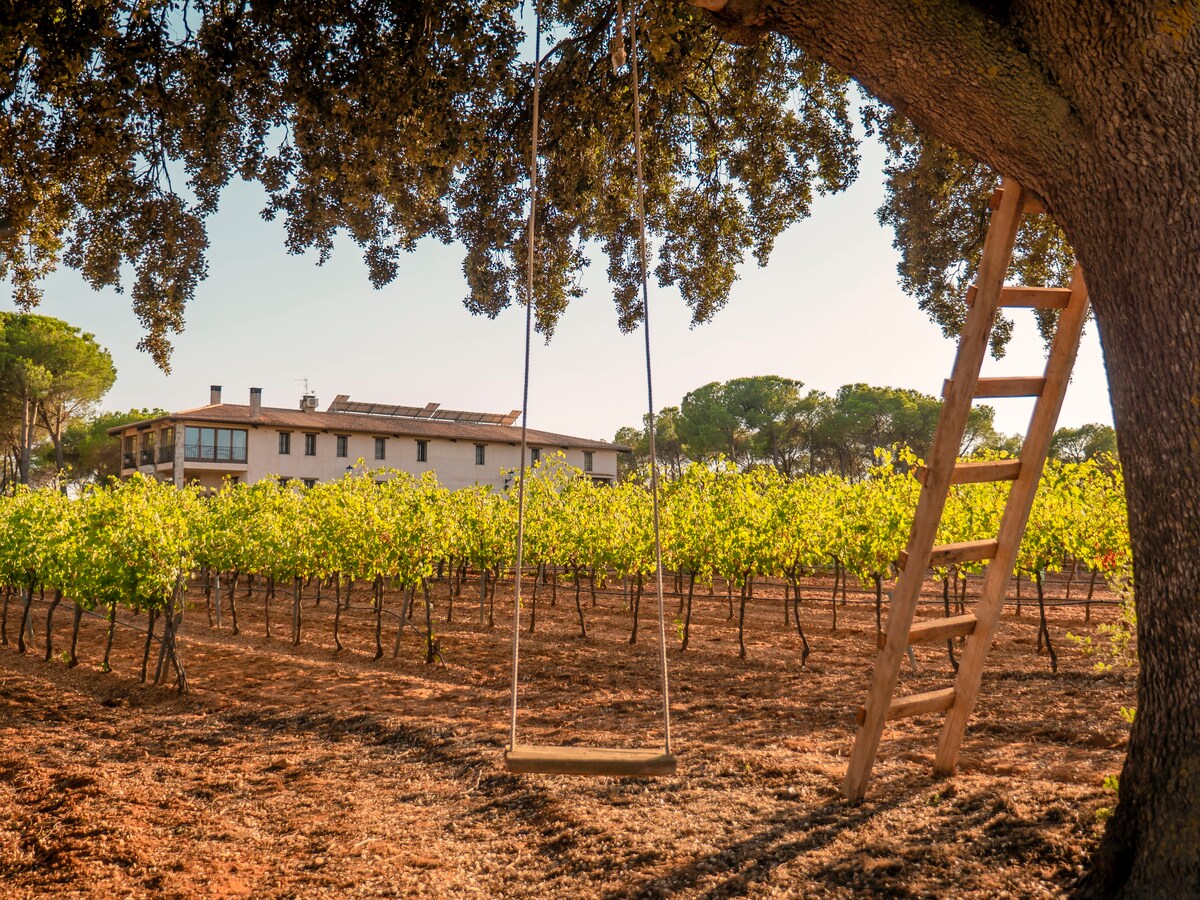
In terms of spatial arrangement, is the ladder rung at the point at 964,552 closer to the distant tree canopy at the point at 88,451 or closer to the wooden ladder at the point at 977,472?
the wooden ladder at the point at 977,472

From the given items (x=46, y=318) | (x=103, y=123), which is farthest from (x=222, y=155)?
(x=46, y=318)

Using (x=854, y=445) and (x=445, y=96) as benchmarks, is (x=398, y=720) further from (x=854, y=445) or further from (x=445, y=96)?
(x=854, y=445)

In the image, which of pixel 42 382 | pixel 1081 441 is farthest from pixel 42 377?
pixel 1081 441

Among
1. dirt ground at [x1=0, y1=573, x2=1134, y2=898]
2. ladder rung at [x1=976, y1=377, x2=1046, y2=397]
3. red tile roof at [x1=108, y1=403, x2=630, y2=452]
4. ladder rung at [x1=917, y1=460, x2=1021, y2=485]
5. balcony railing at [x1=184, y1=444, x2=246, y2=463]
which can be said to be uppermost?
red tile roof at [x1=108, y1=403, x2=630, y2=452]

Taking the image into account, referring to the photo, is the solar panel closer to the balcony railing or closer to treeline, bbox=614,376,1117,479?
the balcony railing

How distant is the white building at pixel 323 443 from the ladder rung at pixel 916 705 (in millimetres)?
32169

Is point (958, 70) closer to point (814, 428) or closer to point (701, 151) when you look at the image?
point (701, 151)

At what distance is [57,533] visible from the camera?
1390cm

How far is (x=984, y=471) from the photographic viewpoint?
4.66 meters

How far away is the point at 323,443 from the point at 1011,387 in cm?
3771

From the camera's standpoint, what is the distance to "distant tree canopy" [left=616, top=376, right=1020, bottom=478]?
47094mm

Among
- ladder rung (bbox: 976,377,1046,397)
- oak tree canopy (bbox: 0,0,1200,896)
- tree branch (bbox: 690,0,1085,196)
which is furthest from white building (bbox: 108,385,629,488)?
tree branch (bbox: 690,0,1085,196)

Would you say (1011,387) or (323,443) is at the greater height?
(323,443)

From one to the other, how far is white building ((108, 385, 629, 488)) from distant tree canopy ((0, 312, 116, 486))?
2223 mm
